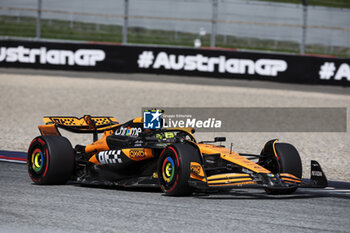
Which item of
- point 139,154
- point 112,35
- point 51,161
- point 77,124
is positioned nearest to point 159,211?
point 139,154

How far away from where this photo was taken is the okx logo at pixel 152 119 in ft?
26.2

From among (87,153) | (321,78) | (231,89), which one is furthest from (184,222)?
(321,78)

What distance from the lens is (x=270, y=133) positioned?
15.4 meters

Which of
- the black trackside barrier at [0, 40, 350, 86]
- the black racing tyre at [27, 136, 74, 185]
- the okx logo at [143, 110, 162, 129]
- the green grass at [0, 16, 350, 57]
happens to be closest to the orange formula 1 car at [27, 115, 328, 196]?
the black racing tyre at [27, 136, 74, 185]

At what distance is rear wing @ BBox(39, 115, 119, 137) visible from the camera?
9211mm

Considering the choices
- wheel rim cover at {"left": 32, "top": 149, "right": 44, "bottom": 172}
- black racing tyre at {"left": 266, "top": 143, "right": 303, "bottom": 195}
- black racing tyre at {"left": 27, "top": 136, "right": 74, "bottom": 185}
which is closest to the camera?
black racing tyre at {"left": 266, "top": 143, "right": 303, "bottom": 195}

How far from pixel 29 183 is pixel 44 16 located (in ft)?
51.4

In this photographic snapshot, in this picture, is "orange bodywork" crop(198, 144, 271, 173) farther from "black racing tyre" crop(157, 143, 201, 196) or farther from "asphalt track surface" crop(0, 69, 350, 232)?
"asphalt track surface" crop(0, 69, 350, 232)

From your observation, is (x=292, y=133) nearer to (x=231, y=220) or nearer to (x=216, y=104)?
(x=216, y=104)

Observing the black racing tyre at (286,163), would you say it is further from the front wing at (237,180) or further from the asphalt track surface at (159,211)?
the front wing at (237,180)

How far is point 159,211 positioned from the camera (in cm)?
661

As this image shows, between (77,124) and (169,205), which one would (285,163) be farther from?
(77,124)

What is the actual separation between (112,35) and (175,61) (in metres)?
3.29

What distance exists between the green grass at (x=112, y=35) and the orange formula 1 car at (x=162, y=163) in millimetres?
14834
